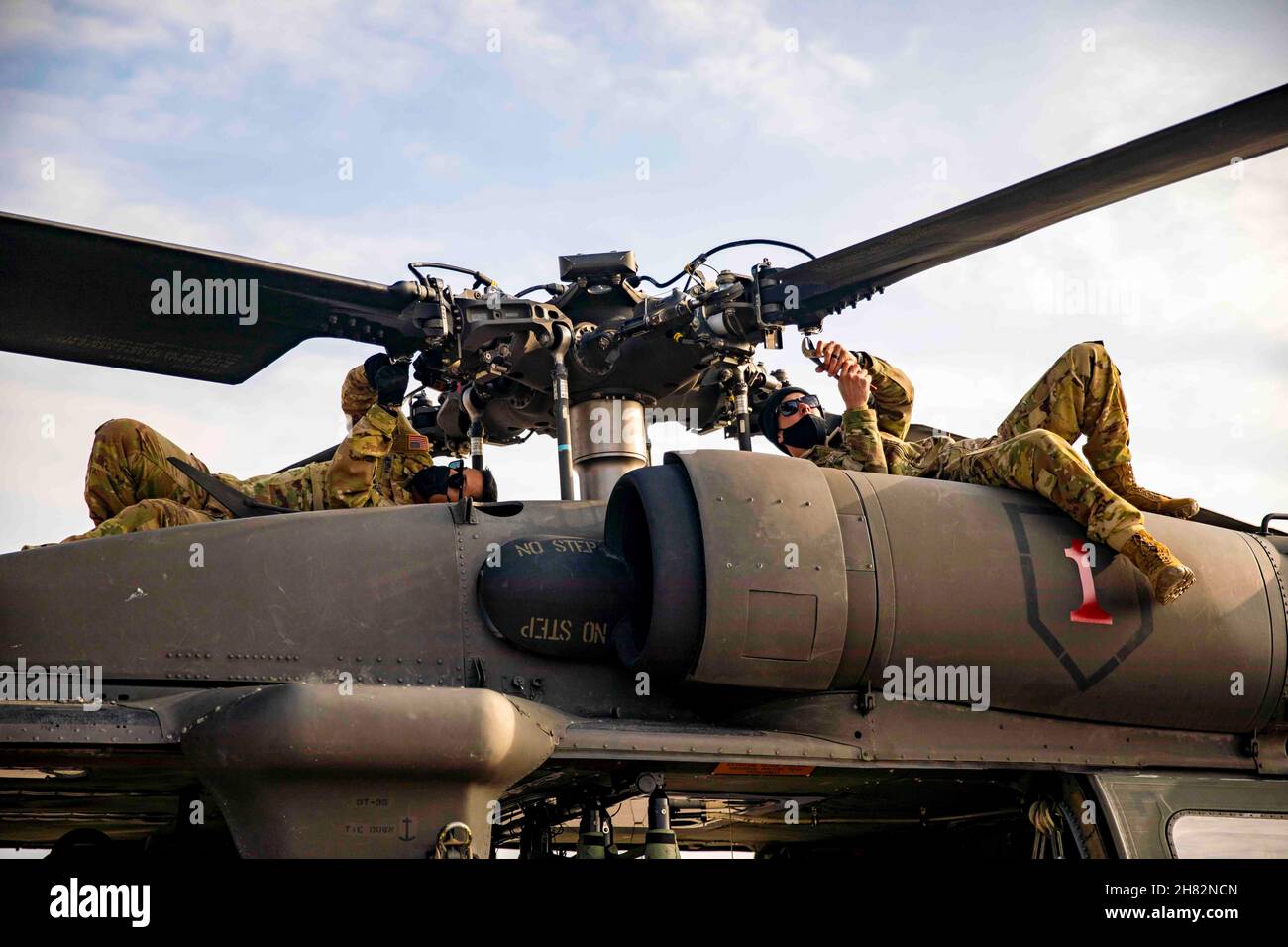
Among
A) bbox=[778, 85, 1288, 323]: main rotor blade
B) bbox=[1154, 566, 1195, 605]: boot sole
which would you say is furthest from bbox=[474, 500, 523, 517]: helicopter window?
bbox=[1154, 566, 1195, 605]: boot sole

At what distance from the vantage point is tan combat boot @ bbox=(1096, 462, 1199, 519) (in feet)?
23.9

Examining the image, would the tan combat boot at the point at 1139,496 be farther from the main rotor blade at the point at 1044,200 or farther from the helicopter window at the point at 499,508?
the helicopter window at the point at 499,508

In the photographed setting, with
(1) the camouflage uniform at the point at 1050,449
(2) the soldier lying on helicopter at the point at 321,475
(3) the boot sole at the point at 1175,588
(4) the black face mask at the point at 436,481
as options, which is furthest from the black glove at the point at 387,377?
(3) the boot sole at the point at 1175,588

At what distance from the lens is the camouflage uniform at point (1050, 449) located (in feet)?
22.1

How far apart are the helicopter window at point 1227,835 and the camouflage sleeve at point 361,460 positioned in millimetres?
4277

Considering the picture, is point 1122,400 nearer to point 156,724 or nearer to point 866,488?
point 866,488

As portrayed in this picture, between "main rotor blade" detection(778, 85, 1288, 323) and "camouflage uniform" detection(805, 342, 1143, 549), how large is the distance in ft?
2.77

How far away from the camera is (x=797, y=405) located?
7816 millimetres

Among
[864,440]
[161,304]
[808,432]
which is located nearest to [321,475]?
[161,304]

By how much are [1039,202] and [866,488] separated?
5.09 ft

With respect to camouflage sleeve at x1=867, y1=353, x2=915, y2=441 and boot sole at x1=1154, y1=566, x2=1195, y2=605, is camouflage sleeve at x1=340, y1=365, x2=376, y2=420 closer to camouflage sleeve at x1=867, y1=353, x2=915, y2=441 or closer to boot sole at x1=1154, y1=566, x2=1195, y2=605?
camouflage sleeve at x1=867, y1=353, x2=915, y2=441

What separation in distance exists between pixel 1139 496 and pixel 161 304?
196 inches

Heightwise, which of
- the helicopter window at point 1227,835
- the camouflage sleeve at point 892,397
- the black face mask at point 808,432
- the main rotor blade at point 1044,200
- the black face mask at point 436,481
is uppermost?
the main rotor blade at point 1044,200
